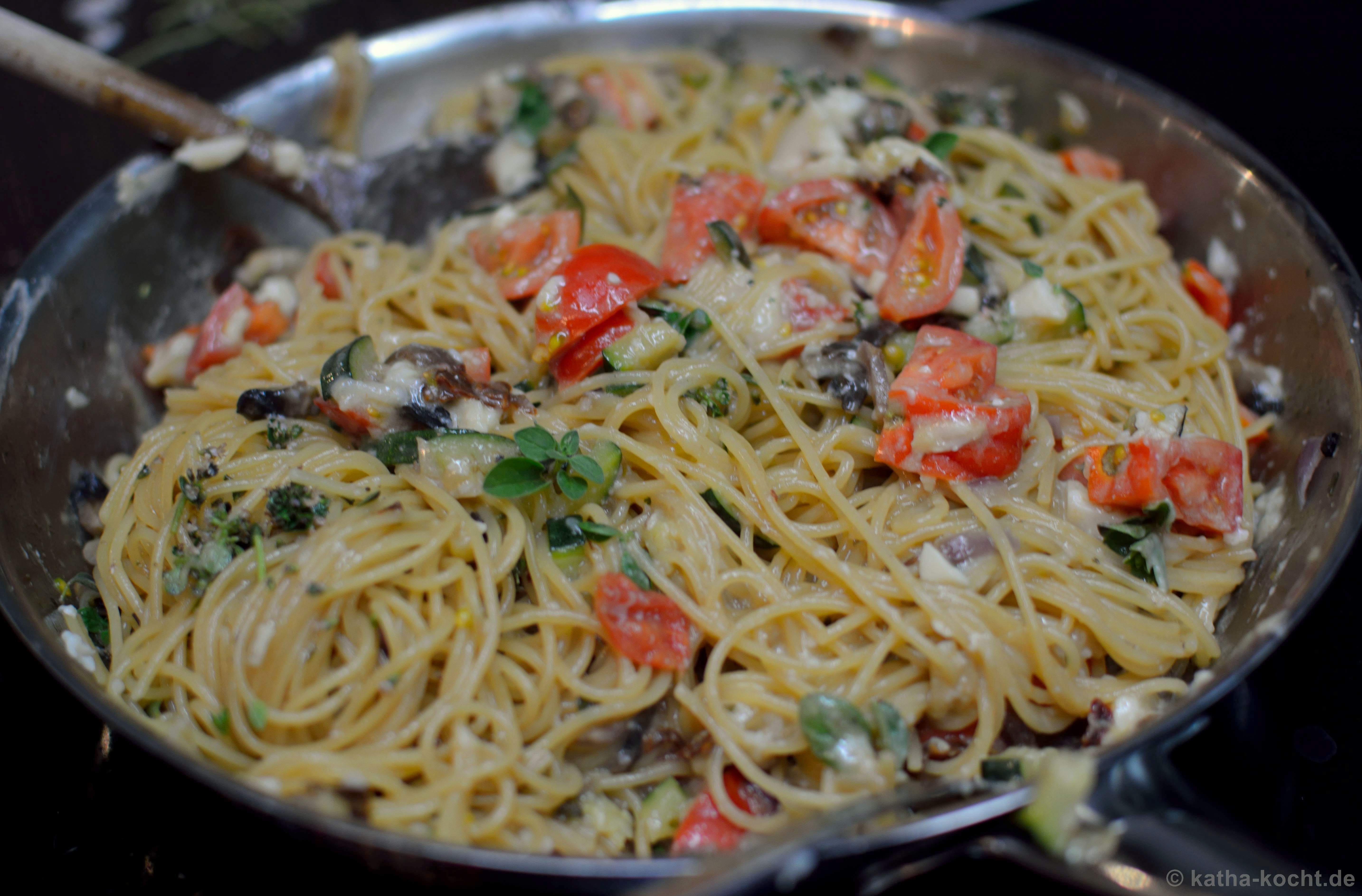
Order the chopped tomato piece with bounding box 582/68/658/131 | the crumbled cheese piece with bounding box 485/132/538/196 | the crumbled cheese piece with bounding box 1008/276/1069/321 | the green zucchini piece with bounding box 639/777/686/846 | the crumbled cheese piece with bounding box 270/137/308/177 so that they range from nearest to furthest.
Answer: the green zucchini piece with bounding box 639/777/686/846
the crumbled cheese piece with bounding box 1008/276/1069/321
the crumbled cheese piece with bounding box 270/137/308/177
the crumbled cheese piece with bounding box 485/132/538/196
the chopped tomato piece with bounding box 582/68/658/131

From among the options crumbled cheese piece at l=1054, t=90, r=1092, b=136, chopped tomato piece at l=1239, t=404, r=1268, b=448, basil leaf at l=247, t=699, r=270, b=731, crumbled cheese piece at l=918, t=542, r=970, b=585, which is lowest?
basil leaf at l=247, t=699, r=270, b=731

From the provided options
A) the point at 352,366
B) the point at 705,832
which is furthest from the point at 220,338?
the point at 705,832

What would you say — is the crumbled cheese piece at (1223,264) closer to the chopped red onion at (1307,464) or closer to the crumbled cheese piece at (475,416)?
the chopped red onion at (1307,464)

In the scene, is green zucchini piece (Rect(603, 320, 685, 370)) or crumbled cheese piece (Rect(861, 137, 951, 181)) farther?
crumbled cheese piece (Rect(861, 137, 951, 181))

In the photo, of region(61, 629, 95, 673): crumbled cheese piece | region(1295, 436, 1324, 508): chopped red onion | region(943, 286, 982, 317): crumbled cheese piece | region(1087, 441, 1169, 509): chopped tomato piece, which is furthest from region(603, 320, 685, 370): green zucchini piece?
region(1295, 436, 1324, 508): chopped red onion

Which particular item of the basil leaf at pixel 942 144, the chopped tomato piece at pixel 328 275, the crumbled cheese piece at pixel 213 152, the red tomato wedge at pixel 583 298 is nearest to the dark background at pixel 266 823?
the crumbled cheese piece at pixel 213 152

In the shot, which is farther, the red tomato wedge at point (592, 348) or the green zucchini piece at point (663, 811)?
the red tomato wedge at point (592, 348)

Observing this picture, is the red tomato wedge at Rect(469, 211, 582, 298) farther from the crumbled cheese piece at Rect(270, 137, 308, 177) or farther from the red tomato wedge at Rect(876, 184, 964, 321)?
the red tomato wedge at Rect(876, 184, 964, 321)

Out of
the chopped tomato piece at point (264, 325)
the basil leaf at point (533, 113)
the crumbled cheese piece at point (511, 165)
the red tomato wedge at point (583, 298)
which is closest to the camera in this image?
the red tomato wedge at point (583, 298)
